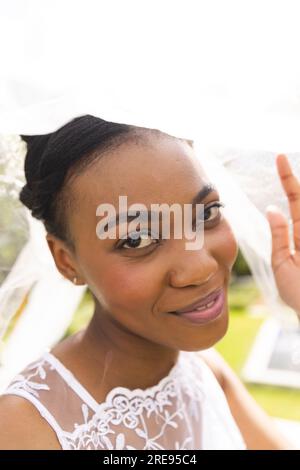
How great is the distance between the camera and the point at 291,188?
4.77 ft

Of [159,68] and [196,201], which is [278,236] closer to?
[196,201]

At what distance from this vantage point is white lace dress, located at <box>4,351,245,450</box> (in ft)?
4.89

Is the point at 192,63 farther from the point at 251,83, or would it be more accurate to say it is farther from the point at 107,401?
the point at 107,401

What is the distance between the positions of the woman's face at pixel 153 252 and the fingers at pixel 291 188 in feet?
0.62

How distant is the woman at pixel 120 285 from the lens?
1299 millimetres

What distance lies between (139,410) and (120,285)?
1.74ft

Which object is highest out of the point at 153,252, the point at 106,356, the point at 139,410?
the point at 153,252

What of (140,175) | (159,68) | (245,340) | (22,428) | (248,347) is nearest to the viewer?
(159,68)

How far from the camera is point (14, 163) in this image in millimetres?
1475

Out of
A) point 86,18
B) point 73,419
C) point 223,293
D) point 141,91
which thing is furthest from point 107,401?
point 86,18

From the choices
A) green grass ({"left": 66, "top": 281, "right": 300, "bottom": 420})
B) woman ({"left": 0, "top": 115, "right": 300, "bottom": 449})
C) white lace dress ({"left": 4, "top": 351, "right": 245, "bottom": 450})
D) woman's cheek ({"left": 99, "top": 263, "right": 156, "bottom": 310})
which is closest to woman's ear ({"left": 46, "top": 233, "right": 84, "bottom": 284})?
woman ({"left": 0, "top": 115, "right": 300, "bottom": 449})

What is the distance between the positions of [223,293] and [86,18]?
31.6 inches

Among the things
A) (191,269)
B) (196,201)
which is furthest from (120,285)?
(196,201)

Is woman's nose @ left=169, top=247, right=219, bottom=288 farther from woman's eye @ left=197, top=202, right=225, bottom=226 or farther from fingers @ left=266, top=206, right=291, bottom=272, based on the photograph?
fingers @ left=266, top=206, right=291, bottom=272
